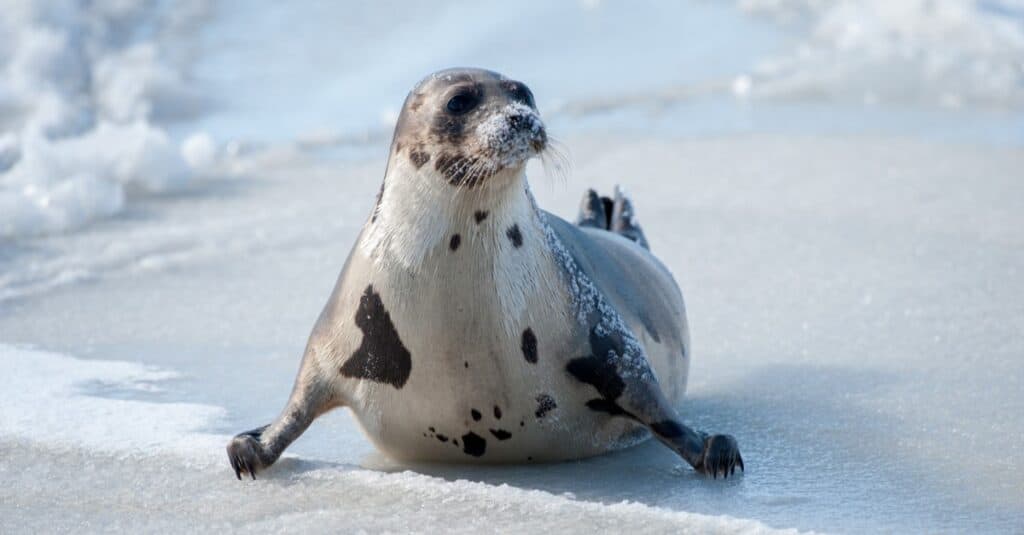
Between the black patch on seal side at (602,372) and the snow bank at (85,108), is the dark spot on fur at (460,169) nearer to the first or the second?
the black patch on seal side at (602,372)

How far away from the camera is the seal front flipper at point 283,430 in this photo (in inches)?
151

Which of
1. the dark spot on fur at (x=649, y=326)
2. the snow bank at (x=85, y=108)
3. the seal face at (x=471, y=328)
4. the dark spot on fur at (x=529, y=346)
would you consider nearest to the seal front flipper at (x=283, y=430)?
the seal face at (x=471, y=328)

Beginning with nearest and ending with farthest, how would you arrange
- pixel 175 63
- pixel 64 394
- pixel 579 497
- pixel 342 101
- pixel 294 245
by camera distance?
1. pixel 579 497
2. pixel 64 394
3. pixel 294 245
4. pixel 342 101
5. pixel 175 63

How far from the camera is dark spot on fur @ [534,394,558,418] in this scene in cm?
379

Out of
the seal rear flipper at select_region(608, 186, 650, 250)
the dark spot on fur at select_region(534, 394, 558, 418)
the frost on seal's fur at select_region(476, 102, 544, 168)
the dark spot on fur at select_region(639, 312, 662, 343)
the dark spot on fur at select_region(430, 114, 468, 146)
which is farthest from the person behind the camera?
the seal rear flipper at select_region(608, 186, 650, 250)

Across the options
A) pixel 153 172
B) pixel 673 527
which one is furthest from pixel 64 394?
pixel 153 172

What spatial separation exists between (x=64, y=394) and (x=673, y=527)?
2062mm

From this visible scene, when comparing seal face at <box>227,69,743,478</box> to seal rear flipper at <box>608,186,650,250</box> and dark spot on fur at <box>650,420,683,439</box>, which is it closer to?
dark spot on fur at <box>650,420,683,439</box>

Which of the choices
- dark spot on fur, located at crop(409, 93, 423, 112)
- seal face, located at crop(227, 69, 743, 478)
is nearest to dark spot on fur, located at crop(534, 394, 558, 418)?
seal face, located at crop(227, 69, 743, 478)

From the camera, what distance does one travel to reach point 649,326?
4332 mm

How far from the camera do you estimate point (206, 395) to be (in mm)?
4676

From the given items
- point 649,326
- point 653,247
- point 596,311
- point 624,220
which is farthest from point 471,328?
point 653,247

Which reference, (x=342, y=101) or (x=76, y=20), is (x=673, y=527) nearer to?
(x=342, y=101)

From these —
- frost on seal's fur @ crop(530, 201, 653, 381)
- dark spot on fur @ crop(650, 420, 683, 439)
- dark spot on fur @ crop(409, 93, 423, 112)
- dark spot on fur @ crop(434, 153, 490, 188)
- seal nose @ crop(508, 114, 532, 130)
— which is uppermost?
dark spot on fur @ crop(409, 93, 423, 112)
